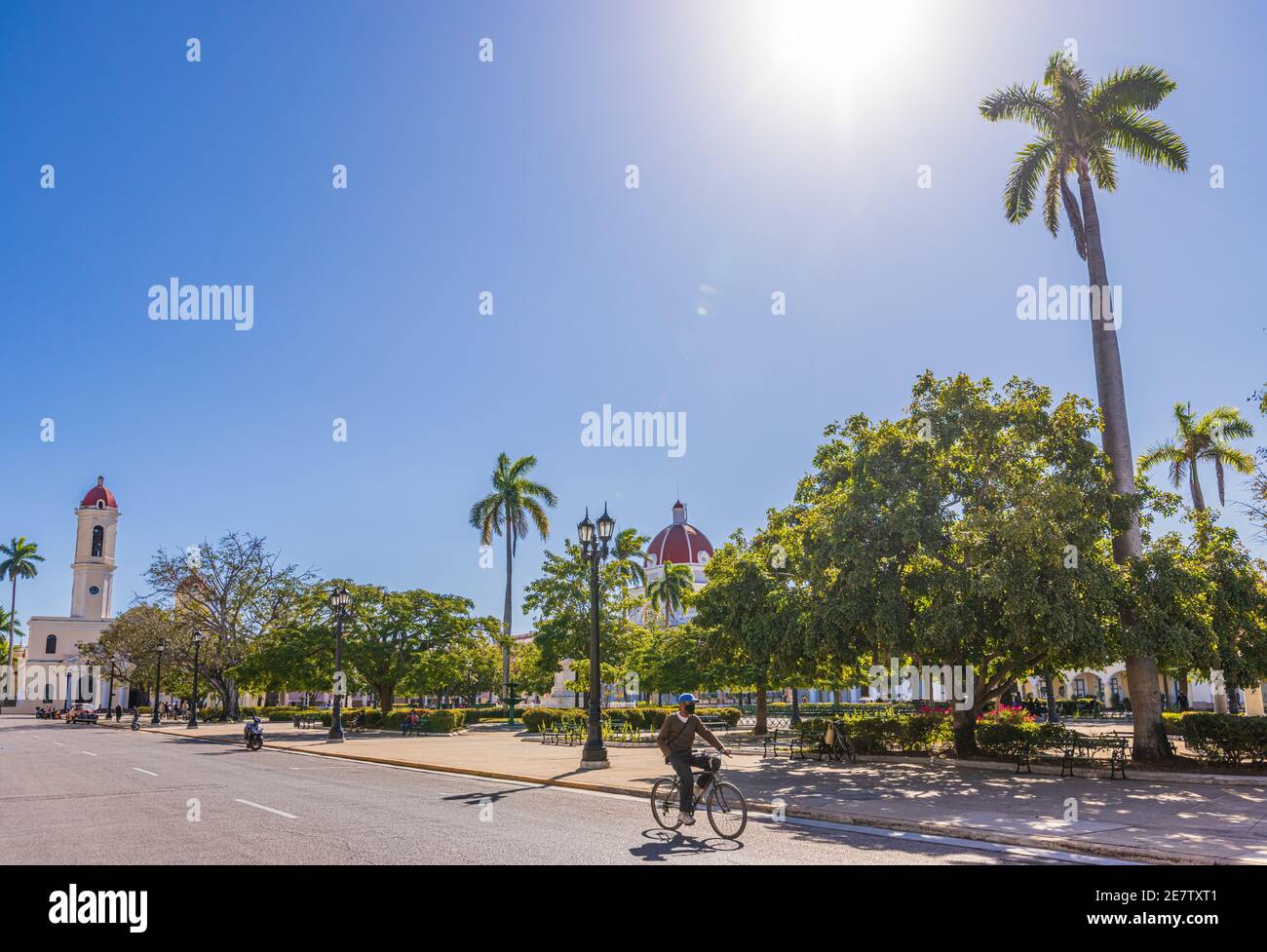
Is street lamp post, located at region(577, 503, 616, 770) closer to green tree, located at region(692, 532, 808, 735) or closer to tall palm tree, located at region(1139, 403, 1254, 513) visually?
green tree, located at region(692, 532, 808, 735)

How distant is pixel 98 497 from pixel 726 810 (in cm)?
10447

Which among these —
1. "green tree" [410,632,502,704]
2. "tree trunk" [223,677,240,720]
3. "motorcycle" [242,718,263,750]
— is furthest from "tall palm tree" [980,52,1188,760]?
"tree trunk" [223,677,240,720]

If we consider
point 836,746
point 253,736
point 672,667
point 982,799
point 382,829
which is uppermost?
point 672,667

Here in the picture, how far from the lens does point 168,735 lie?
42.7m

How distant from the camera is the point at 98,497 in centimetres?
9694

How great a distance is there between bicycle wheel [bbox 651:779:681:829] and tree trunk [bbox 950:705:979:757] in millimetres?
12158

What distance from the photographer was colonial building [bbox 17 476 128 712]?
9462 cm

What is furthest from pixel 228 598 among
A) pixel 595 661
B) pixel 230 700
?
pixel 595 661

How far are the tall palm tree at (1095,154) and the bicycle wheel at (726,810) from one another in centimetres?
1375

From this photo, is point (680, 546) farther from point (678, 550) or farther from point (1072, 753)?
point (1072, 753)

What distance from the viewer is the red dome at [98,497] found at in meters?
96.4
